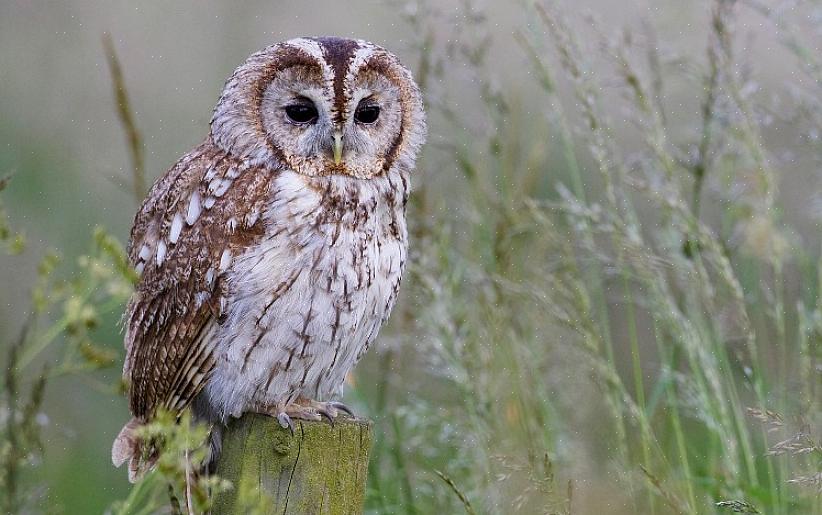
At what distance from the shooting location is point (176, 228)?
8.12ft

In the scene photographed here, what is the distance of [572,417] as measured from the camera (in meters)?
3.15

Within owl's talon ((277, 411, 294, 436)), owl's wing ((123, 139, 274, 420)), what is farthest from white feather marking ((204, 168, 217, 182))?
owl's talon ((277, 411, 294, 436))

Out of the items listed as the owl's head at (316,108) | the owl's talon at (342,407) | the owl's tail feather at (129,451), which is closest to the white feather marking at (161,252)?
the owl's head at (316,108)

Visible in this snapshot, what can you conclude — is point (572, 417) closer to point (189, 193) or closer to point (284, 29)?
point (189, 193)

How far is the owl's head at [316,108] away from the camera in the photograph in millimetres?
2457

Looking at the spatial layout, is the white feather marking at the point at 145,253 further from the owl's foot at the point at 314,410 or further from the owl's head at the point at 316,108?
the owl's foot at the point at 314,410

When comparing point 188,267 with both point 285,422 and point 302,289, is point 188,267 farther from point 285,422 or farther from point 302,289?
point 285,422

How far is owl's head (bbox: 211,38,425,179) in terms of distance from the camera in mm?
2457

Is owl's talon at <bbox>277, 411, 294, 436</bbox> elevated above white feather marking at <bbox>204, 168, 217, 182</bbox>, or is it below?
below

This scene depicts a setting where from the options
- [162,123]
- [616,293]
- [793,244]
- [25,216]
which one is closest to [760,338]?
[793,244]

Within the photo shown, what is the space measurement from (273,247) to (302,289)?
0.34 feet

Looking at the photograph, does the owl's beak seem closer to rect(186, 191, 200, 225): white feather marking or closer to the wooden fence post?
rect(186, 191, 200, 225): white feather marking

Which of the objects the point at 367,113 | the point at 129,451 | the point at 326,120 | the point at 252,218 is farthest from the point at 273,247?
the point at 129,451

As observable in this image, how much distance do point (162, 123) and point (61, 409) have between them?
1920mm
